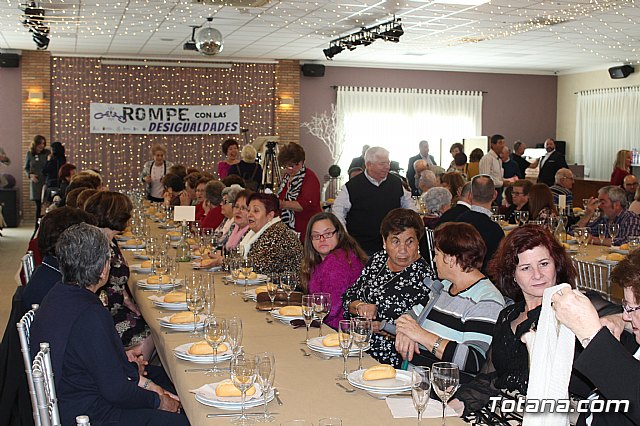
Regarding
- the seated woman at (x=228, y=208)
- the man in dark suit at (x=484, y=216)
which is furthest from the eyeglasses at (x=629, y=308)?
the seated woman at (x=228, y=208)

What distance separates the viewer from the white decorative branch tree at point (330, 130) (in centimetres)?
1781

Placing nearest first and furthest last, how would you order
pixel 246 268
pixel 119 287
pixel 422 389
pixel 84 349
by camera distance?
pixel 422 389
pixel 84 349
pixel 119 287
pixel 246 268

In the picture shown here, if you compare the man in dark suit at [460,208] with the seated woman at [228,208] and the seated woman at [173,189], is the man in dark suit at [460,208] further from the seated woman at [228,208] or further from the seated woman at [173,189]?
the seated woman at [173,189]

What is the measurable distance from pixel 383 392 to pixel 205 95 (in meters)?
14.9

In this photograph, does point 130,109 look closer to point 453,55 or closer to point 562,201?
point 453,55

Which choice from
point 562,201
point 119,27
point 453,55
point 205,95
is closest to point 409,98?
point 453,55

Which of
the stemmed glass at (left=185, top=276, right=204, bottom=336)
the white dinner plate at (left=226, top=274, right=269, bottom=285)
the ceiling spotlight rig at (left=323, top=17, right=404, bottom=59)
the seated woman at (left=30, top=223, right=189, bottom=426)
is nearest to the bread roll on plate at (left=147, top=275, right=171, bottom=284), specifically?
the white dinner plate at (left=226, top=274, right=269, bottom=285)

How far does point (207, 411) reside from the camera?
8.76 ft

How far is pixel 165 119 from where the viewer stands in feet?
55.2

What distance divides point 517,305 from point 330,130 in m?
14.9

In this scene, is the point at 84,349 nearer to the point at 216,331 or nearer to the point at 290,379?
the point at 216,331

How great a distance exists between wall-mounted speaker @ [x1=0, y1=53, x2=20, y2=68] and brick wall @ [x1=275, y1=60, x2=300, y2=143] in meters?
5.28

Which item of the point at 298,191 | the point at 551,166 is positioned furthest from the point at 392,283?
the point at 551,166

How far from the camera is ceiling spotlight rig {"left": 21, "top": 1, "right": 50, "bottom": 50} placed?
10.4 metres
